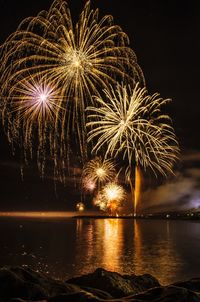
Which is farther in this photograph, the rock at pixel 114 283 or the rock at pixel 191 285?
the rock at pixel 114 283

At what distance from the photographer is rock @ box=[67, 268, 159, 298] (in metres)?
21.2

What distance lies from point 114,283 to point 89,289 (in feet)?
7.45

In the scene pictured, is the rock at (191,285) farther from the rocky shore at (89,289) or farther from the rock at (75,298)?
the rock at (75,298)

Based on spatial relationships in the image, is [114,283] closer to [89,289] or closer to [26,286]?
[89,289]

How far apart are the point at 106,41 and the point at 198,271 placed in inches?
1125

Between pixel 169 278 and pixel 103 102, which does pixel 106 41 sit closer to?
pixel 103 102

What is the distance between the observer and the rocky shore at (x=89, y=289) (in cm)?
1543

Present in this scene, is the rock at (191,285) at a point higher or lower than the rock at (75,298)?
higher

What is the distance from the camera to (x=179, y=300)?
48.4ft

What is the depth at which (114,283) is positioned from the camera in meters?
21.7

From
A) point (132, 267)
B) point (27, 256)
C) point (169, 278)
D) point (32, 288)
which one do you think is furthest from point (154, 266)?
point (32, 288)

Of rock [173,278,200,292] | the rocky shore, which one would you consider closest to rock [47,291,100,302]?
the rocky shore

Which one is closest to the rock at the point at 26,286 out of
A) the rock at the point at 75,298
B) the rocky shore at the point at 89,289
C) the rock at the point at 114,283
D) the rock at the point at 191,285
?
the rocky shore at the point at 89,289

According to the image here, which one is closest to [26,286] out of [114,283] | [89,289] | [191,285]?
[89,289]
